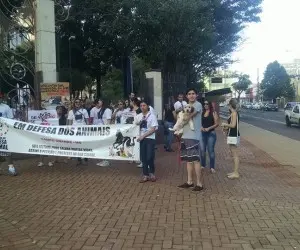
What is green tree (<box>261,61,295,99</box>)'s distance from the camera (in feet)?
286

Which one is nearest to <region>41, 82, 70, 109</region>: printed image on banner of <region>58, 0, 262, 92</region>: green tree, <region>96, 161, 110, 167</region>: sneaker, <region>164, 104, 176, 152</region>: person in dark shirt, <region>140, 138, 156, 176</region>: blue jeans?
<region>164, 104, 176, 152</region>: person in dark shirt

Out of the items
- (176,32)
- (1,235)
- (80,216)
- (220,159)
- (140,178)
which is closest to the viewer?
(1,235)

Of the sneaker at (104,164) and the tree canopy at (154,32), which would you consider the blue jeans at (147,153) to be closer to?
the sneaker at (104,164)

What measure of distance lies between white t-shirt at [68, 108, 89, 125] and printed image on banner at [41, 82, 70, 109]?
2552 mm

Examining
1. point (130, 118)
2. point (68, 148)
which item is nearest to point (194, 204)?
point (68, 148)

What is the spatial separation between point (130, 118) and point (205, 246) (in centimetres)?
641

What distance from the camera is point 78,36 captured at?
29.1m

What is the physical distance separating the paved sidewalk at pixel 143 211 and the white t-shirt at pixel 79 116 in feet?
5.06

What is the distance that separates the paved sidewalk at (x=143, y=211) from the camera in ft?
17.1

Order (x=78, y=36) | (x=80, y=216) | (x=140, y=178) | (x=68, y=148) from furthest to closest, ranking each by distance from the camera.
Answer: (x=78, y=36)
(x=68, y=148)
(x=140, y=178)
(x=80, y=216)

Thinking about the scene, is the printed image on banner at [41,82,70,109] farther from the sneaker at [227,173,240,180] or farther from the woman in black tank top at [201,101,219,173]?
the sneaker at [227,173,240,180]

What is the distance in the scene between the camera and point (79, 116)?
11047mm

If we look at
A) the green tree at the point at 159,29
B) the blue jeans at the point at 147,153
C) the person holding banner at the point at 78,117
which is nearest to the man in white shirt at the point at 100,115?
the person holding banner at the point at 78,117

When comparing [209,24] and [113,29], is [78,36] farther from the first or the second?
[209,24]
